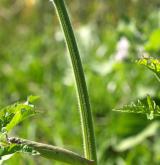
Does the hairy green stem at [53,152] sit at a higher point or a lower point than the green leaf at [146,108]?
lower

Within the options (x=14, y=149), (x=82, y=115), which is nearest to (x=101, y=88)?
(x=82, y=115)

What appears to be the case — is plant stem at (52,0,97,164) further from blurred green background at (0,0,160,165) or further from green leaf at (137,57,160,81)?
blurred green background at (0,0,160,165)

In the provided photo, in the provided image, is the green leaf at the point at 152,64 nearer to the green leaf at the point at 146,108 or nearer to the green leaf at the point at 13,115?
the green leaf at the point at 146,108

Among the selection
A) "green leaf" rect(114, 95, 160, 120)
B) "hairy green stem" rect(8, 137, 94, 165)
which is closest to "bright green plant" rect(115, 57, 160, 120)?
"green leaf" rect(114, 95, 160, 120)

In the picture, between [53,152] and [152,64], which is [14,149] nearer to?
[53,152]

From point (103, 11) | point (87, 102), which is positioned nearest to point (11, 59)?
point (103, 11)

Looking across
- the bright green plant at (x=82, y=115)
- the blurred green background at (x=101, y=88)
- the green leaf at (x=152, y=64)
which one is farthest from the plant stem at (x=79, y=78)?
the blurred green background at (x=101, y=88)

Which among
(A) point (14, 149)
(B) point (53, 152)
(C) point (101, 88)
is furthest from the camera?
(C) point (101, 88)
